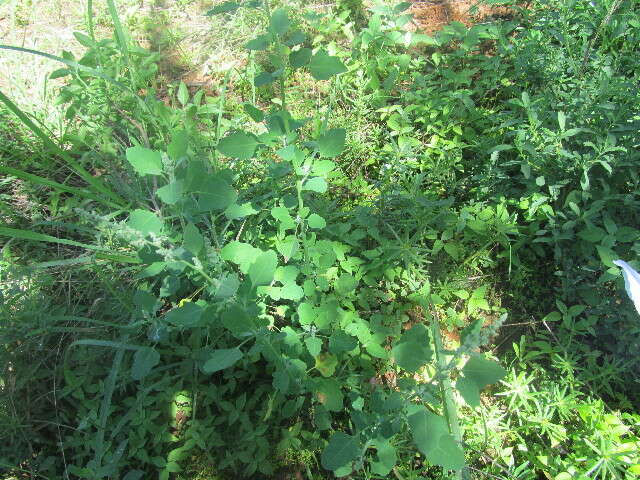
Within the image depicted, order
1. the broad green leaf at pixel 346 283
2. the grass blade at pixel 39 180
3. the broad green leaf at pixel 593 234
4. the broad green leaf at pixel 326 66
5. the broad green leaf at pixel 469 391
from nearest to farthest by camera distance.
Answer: the broad green leaf at pixel 469 391 → the broad green leaf at pixel 326 66 → the grass blade at pixel 39 180 → the broad green leaf at pixel 346 283 → the broad green leaf at pixel 593 234

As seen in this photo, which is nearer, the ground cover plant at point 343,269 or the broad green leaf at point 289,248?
the ground cover plant at point 343,269

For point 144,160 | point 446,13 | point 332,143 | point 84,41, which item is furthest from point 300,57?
point 446,13

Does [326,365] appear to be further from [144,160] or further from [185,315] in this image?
[144,160]

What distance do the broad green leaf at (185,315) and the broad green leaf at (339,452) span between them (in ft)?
1.85

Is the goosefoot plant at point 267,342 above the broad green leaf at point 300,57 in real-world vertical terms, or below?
below

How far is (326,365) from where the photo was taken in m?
1.76

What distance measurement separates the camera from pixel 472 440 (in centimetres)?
180

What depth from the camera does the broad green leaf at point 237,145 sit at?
1527 mm

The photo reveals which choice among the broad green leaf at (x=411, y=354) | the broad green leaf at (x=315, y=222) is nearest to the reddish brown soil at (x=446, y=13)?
the broad green leaf at (x=315, y=222)

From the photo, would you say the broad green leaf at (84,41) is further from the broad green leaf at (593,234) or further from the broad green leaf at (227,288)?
the broad green leaf at (593,234)

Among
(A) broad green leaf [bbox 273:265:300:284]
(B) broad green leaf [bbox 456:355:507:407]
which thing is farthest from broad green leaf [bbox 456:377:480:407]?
(A) broad green leaf [bbox 273:265:300:284]

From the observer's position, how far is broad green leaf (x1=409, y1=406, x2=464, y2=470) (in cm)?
117

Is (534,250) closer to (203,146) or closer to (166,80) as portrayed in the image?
(203,146)

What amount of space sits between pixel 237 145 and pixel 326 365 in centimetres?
89
